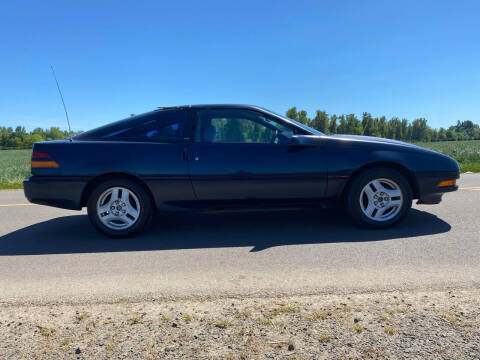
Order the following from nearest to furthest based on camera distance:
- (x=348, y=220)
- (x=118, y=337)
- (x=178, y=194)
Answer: (x=118, y=337), (x=178, y=194), (x=348, y=220)

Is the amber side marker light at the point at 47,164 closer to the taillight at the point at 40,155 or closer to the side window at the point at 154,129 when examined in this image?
the taillight at the point at 40,155

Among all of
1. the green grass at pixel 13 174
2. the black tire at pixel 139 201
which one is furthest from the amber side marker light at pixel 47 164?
the green grass at pixel 13 174

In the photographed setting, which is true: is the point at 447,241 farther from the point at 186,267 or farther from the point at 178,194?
the point at 178,194

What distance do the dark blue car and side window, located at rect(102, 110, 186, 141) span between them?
12 mm

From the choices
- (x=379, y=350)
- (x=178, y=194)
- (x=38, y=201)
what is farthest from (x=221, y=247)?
(x=38, y=201)

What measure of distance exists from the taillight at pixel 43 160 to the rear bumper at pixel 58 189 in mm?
137

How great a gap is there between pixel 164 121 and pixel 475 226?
12.7 feet

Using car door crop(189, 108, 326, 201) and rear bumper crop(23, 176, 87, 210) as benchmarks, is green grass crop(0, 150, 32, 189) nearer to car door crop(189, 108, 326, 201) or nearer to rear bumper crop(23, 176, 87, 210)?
rear bumper crop(23, 176, 87, 210)

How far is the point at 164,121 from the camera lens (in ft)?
12.5

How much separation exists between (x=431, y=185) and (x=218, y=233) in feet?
8.47

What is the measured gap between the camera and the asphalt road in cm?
238

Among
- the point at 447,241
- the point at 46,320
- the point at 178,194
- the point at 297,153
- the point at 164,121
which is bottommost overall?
the point at 46,320

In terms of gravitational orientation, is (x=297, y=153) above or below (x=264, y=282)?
above

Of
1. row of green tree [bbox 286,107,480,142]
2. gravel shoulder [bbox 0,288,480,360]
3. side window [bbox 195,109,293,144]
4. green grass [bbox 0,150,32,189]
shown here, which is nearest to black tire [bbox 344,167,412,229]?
side window [bbox 195,109,293,144]
